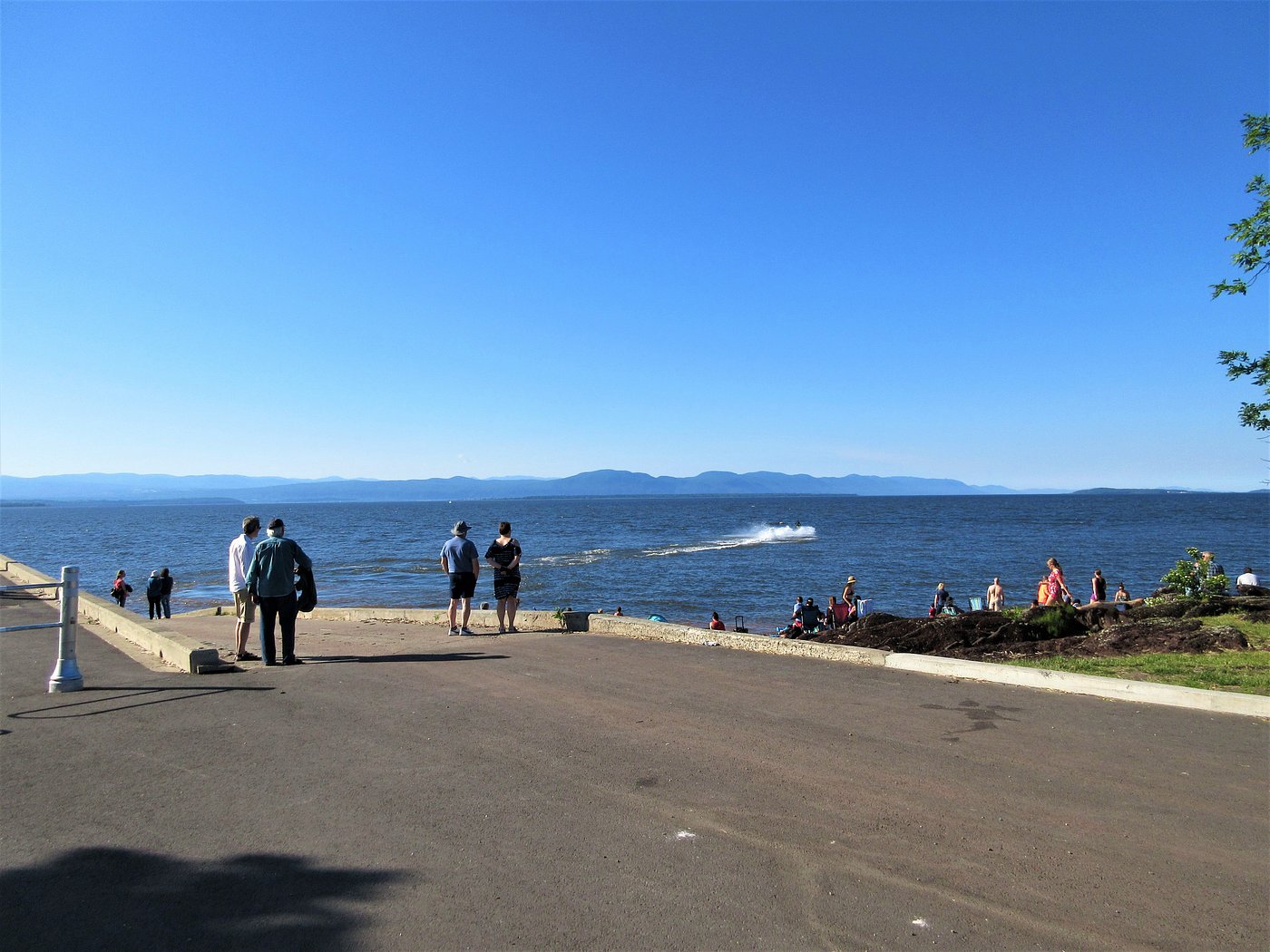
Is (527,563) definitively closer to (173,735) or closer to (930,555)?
(930,555)

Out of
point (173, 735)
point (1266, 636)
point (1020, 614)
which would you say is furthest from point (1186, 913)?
point (1020, 614)

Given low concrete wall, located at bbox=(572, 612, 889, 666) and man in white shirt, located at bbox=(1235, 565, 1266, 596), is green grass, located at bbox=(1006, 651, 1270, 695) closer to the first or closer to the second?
low concrete wall, located at bbox=(572, 612, 889, 666)

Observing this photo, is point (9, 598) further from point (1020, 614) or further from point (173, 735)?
point (1020, 614)

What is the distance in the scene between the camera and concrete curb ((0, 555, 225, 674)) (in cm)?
833

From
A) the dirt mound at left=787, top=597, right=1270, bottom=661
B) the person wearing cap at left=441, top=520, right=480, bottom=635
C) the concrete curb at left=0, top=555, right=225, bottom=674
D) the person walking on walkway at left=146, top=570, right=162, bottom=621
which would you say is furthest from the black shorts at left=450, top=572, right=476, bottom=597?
the person walking on walkway at left=146, top=570, right=162, bottom=621

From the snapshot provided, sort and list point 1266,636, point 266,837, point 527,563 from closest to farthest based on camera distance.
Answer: point 266,837
point 1266,636
point 527,563

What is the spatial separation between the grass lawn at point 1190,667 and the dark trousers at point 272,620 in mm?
7853

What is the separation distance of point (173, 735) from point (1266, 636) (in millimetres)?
13114

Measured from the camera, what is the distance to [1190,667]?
8539 millimetres

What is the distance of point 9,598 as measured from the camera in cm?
1903

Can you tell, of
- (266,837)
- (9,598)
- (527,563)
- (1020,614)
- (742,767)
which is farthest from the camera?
(527,563)

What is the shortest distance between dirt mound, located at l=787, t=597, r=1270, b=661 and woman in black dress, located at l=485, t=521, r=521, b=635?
4.44m

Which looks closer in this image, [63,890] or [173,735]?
[63,890]

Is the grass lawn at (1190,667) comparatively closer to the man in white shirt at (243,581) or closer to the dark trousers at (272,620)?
the dark trousers at (272,620)
